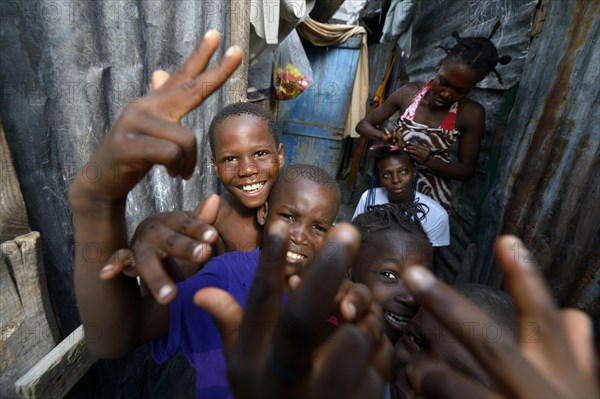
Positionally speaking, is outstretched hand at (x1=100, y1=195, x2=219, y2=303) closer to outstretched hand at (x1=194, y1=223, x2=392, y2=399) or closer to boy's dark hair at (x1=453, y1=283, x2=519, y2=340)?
outstretched hand at (x1=194, y1=223, x2=392, y2=399)

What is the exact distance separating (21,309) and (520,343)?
1.24 meters

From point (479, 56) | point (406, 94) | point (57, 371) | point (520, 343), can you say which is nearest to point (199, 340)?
point (57, 371)

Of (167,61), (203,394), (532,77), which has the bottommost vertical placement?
(203,394)

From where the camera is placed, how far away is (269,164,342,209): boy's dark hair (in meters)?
1.42

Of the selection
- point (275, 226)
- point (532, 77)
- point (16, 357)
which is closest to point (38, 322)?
point (16, 357)

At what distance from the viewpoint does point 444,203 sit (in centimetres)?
259

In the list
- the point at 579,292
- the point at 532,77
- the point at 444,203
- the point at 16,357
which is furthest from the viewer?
the point at 444,203

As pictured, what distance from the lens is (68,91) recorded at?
1.18 m

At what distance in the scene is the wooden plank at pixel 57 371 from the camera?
2.84ft

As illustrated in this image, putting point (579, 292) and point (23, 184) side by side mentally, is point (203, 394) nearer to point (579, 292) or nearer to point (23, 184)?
point (23, 184)

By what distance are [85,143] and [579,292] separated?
2.45 m

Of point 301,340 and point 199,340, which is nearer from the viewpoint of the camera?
point 301,340

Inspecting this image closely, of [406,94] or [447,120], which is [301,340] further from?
[406,94]

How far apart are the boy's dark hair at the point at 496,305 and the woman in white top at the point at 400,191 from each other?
1201 mm
